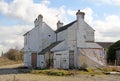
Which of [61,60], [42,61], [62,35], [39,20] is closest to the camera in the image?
[61,60]

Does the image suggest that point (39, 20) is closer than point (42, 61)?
No

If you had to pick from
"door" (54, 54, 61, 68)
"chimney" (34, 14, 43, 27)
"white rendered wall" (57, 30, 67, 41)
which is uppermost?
"chimney" (34, 14, 43, 27)

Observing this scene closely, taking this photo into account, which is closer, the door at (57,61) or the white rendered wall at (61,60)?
the white rendered wall at (61,60)

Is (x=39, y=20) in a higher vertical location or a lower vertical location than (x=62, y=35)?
higher

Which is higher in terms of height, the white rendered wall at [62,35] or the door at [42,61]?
the white rendered wall at [62,35]

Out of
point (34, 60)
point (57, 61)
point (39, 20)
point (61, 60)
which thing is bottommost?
point (57, 61)

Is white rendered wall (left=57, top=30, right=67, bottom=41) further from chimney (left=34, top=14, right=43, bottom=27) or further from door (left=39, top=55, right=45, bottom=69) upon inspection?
door (left=39, top=55, right=45, bottom=69)

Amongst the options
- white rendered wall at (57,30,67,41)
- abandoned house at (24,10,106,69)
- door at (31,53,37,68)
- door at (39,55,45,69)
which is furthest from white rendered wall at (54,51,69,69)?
door at (31,53,37,68)

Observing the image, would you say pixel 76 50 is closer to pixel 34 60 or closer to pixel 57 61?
pixel 57 61

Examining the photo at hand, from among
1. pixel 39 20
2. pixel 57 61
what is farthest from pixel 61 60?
pixel 39 20

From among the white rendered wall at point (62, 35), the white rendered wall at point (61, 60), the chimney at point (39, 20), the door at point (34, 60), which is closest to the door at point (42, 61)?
the door at point (34, 60)

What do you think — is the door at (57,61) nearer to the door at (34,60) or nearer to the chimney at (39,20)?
the door at (34,60)

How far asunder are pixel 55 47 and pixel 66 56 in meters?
2.24

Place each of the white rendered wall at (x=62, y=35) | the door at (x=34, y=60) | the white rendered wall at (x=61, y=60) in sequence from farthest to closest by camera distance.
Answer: the door at (x=34, y=60) → the white rendered wall at (x=62, y=35) → the white rendered wall at (x=61, y=60)
